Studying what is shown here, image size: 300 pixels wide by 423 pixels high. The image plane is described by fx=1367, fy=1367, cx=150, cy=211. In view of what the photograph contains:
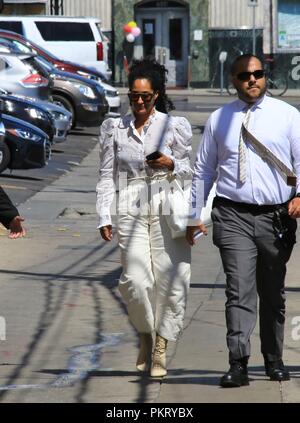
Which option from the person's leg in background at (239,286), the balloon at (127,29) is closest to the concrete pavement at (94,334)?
the person's leg in background at (239,286)

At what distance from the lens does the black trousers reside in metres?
7.63

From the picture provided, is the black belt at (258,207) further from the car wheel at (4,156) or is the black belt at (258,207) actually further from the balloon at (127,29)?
the balloon at (127,29)

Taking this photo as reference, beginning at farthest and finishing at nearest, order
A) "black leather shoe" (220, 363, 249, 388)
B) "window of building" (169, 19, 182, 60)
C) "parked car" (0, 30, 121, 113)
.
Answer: "window of building" (169, 19, 182, 60), "parked car" (0, 30, 121, 113), "black leather shoe" (220, 363, 249, 388)

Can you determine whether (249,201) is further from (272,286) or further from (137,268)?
(137,268)

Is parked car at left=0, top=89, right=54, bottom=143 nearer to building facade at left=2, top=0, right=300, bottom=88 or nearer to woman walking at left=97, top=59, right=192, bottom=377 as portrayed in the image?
woman walking at left=97, top=59, right=192, bottom=377

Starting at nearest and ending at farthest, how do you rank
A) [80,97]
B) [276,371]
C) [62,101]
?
[276,371] → [80,97] → [62,101]

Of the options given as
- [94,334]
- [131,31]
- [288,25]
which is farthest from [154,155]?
[288,25]

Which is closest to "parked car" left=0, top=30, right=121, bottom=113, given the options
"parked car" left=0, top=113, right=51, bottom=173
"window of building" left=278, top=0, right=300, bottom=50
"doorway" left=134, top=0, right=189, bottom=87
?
"parked car" left=0, top=113, right=51, bottom=173

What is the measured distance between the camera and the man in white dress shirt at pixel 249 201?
7.64 m

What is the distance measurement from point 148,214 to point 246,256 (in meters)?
0.71

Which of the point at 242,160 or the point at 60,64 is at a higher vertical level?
the point at 242,160

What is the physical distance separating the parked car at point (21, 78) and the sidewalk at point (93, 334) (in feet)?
35.7

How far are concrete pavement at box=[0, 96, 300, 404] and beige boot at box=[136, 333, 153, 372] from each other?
0.21ft

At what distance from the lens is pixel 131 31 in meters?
→ 46.0
